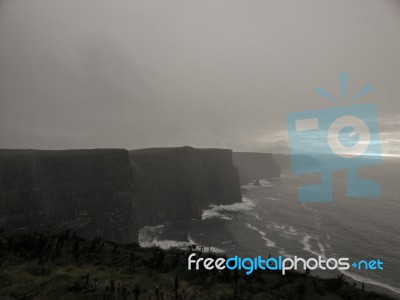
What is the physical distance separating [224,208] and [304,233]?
2905cm

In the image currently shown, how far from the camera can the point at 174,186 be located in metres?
65.1

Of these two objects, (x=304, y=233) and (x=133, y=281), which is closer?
(x=133, y=281)

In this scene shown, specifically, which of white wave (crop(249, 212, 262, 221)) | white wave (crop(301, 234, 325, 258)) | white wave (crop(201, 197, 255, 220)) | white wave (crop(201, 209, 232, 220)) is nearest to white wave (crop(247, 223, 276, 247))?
white wave (crop(301, 234, 325, 258))

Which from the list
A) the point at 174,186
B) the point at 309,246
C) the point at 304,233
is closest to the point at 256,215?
the point at 304,233

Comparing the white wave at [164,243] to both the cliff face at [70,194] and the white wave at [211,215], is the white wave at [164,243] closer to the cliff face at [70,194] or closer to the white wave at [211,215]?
the cliff face at [70,194]

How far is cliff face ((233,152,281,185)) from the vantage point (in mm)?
142000

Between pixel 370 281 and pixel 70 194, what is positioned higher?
pixel 70 194

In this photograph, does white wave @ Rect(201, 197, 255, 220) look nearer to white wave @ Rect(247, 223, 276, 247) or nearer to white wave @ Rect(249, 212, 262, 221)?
white wave @ Rect(249, 212, 262, 221)

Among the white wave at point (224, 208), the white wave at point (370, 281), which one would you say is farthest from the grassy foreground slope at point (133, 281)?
the white wave at point (224, 208)

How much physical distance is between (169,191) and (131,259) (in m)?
46.1

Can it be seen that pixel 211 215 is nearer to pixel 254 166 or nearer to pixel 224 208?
pixel 224 208

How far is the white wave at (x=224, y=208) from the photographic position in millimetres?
65188

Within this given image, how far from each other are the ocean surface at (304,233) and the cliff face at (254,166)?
64719 millimetres

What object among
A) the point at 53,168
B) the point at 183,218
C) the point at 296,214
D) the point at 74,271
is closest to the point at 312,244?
the point at 296,214
